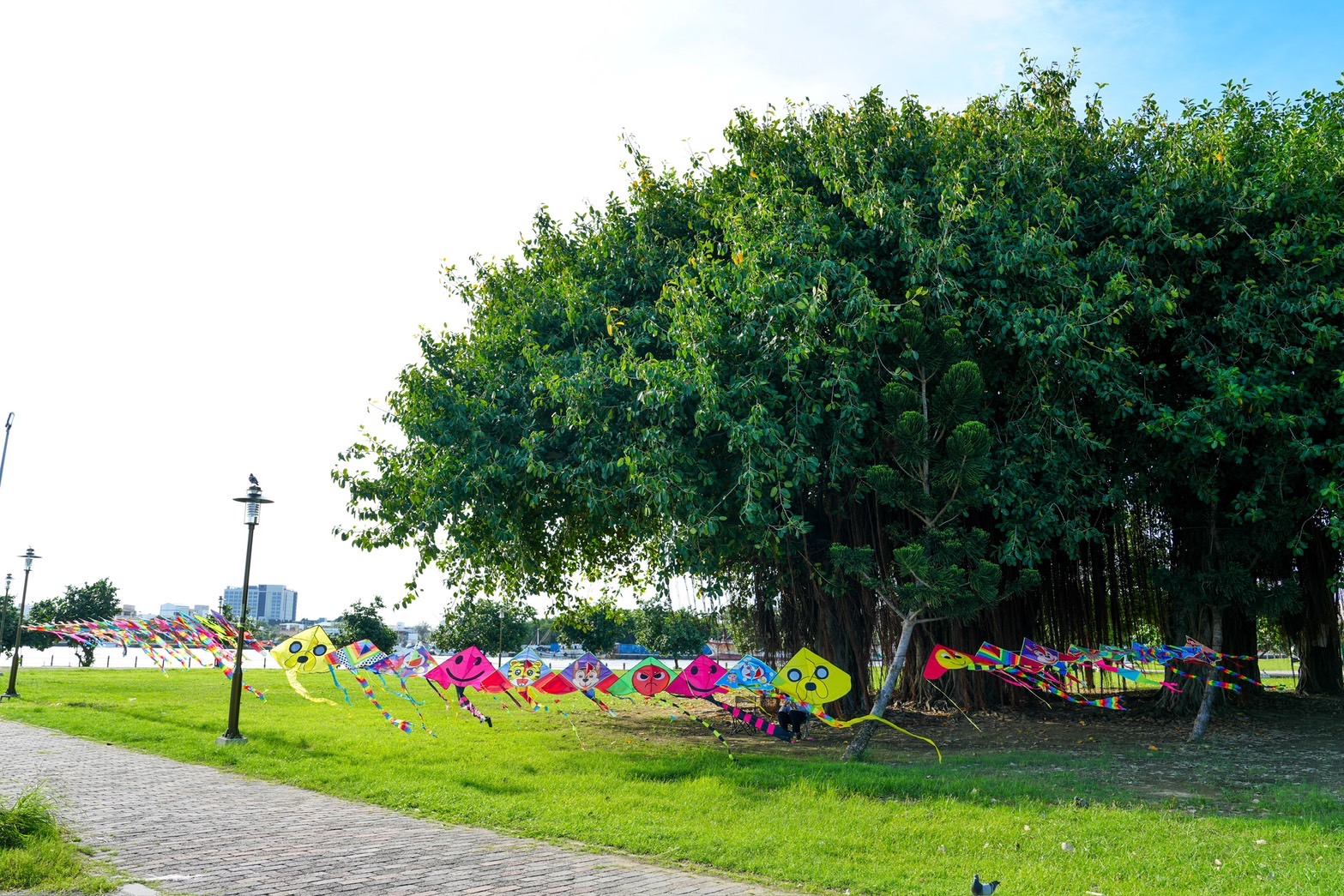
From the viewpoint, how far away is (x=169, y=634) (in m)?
25.1

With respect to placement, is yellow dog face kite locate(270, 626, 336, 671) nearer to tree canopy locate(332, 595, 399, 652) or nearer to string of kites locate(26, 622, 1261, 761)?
string of kites locate(26, 622, 1261, 761)

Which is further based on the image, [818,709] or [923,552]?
[818,709]

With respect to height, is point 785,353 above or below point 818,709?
above

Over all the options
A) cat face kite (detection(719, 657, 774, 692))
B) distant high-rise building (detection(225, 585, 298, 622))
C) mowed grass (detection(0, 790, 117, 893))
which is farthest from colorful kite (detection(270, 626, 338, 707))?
distant high-rise building (detection(225, 585, 298, 622))

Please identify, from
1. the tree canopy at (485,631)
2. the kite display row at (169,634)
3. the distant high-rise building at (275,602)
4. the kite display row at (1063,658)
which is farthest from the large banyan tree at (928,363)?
the distant high-rise building at (275,602)

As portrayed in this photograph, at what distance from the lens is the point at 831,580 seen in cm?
1184

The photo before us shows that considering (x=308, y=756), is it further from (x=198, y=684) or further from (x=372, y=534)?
(x=198, y=684)

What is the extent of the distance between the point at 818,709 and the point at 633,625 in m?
30.0

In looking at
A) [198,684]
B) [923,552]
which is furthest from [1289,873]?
[198,684]

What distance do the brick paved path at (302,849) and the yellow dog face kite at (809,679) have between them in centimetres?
472

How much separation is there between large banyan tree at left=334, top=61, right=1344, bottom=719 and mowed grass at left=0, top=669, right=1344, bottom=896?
7.83 feet

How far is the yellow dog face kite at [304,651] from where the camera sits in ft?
42.9

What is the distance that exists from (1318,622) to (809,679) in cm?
1355

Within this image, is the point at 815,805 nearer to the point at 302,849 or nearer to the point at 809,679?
the point at 809,679
